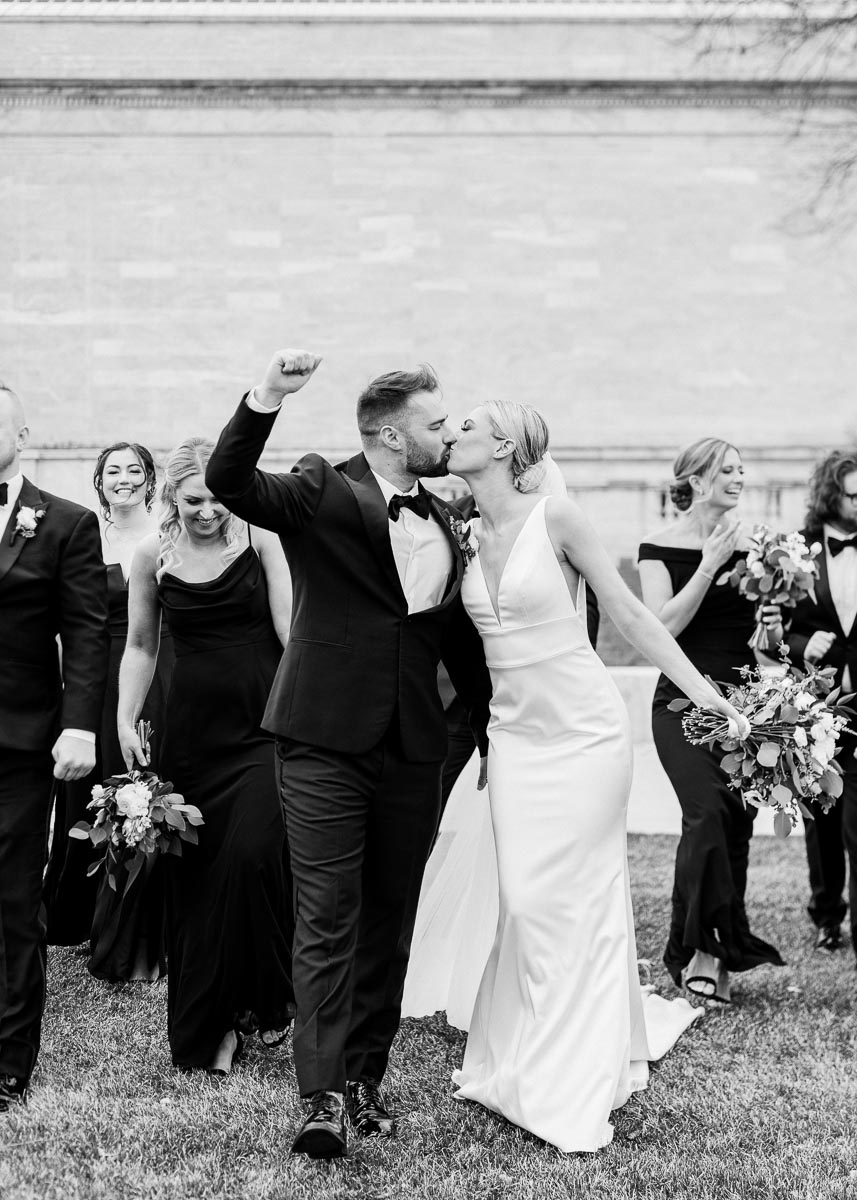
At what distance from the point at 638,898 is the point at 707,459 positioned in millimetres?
3193

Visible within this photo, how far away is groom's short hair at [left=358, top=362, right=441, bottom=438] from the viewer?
464 centimetres

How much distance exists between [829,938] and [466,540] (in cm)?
434

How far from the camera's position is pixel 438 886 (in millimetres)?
6125

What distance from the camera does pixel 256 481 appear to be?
4.12m

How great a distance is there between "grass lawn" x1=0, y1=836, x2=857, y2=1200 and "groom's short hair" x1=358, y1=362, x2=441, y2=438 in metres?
2.50

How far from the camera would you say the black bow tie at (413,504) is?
4.57m

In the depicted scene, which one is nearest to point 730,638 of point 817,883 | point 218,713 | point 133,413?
point 817,883

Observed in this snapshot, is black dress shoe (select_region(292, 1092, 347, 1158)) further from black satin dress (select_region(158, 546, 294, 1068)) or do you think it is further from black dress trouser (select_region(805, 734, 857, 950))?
black dress trouser (select_region(805, 734, 857, 950))

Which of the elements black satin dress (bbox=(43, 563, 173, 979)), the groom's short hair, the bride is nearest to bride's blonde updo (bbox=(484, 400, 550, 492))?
the bride

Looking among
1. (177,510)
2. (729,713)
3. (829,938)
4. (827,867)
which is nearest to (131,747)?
(177,510)

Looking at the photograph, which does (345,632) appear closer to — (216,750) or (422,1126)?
(216,750)

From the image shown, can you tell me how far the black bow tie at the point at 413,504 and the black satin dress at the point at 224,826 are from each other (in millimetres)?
1141

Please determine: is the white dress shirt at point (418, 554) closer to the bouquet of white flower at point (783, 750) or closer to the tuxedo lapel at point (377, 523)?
the tuxedo lapel at point (377, 523)

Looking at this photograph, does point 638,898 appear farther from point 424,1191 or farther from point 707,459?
point 424,1191
